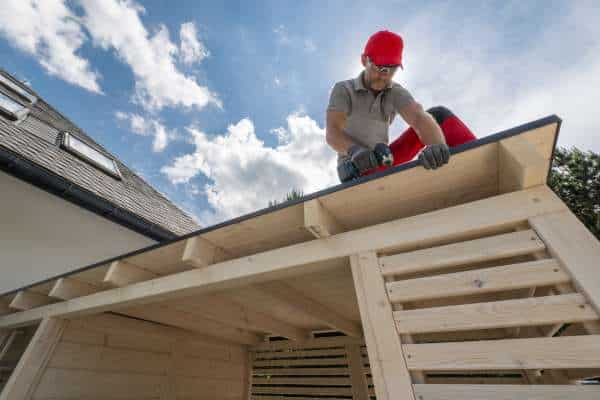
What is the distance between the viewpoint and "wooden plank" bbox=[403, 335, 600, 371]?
1004 millimetres

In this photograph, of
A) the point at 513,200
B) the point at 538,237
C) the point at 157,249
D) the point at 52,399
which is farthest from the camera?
the point at 52,399

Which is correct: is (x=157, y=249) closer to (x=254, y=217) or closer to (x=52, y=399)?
(x=254, y=217)

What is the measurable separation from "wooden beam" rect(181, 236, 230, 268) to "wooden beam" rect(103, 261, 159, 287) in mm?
865

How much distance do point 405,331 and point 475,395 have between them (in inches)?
12.6

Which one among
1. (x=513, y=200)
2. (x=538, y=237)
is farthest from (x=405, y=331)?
(x=513, y=200)

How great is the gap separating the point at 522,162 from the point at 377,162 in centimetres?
76

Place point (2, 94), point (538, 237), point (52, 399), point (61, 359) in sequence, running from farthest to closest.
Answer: point (2, 94) < point (61, 359) < point (52, 399) < point (538, 237)

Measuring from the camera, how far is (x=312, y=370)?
14.4 ft

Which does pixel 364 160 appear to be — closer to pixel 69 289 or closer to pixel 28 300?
pixel 69 289

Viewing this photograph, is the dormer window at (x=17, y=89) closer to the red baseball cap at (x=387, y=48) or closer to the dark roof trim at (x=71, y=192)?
the dark roof trim at (x=71, y=192)

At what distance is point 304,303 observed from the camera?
113 inches

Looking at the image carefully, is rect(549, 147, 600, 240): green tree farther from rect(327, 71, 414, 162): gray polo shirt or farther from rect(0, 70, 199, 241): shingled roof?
rect(0, 70, 199, 241): shingled roof

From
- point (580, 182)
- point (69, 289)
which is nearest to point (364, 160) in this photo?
point (69, 289)

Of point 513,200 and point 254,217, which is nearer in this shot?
point 513,200
